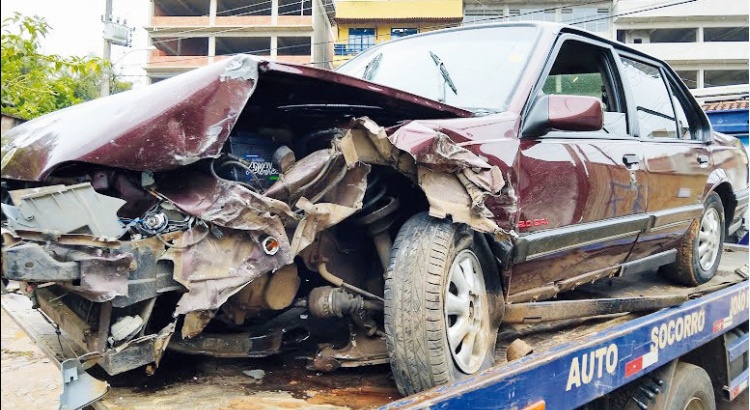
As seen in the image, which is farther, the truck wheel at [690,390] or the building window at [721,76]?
the building window at [721,76]

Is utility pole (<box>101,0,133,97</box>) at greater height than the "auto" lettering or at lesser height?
greater

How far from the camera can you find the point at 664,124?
3936 mm

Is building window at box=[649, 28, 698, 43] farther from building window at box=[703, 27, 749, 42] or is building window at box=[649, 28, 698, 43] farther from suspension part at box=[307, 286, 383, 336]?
suspension part at box=[307, 286, 383, 336]

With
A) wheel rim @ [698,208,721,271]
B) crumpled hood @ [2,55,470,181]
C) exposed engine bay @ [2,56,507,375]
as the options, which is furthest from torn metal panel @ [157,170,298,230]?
wheel rim @ [698,208,721,271]

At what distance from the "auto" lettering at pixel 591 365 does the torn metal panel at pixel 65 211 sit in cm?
186

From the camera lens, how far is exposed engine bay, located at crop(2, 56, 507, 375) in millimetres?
1621

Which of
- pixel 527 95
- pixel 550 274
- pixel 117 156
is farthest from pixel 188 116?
pixel 550 274

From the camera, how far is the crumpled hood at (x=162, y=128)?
177 centimetres

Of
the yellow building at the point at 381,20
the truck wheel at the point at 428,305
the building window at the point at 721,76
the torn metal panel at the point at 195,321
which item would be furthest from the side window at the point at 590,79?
the building window at the point at 721,76

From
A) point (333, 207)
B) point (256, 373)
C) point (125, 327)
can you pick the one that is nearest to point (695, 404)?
point (256, 373)

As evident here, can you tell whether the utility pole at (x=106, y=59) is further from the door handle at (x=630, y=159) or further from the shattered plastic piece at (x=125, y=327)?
the door handle at (x=630, y=159)

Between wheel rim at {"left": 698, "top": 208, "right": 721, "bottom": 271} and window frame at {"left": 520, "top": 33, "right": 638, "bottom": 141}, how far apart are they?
1.36 m

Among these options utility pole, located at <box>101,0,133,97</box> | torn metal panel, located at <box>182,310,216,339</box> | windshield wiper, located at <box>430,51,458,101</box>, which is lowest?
torn metal panel, located at <box>182,310,216,339</box>

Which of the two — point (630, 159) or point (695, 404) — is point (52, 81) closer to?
point (630, 159)
